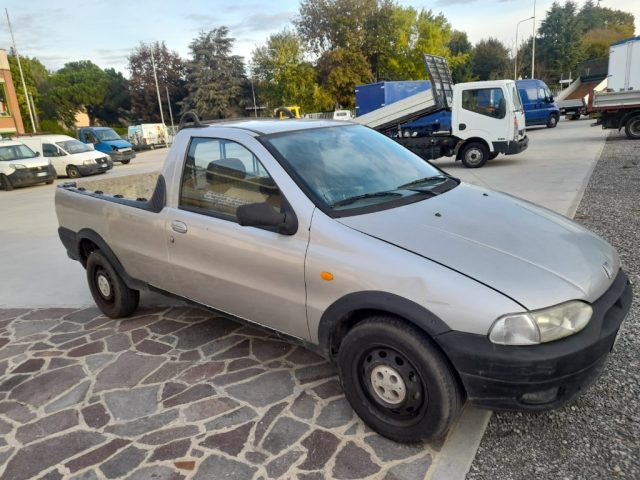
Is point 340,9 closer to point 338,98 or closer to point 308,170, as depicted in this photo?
point 338,98

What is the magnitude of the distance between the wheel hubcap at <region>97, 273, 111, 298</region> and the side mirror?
2.41m

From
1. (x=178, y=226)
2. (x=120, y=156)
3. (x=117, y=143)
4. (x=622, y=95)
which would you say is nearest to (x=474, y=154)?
(x=622, y=95)

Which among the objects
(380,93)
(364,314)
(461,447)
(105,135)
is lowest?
(461,447)

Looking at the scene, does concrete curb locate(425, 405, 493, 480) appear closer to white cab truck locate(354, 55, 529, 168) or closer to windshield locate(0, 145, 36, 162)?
white cab truck locate(354, 55, 529, 168)

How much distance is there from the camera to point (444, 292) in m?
2.24

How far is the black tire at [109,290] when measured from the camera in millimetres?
4422

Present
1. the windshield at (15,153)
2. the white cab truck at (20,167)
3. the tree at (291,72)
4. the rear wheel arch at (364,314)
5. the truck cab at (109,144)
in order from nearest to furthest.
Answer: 1. the rear wheel arch at (364,314)
2. the white cab truck at (20,167)
3. the windshield at (15,153)
4. the truck cab at (109,144)
5. the tree at (291,72)

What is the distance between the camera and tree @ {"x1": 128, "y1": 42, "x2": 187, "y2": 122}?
60.7m

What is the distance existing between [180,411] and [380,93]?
18472 mm

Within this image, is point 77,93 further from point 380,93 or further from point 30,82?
point 380,93

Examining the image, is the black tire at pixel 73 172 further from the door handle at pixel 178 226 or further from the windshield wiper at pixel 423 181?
the windshield wiper at pixel 423 181

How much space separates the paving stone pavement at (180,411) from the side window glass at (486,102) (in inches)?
437

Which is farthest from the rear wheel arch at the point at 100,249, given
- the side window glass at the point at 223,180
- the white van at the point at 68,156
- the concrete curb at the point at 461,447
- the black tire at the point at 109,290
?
the white van at the point at 68,156

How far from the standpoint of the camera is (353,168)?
3.24 meters
